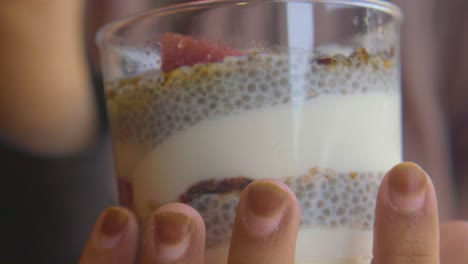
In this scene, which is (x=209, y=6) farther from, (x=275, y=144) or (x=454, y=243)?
(x=454, y=243)

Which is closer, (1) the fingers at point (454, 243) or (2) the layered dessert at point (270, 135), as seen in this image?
(2) the layered dessert at point (270, 135)

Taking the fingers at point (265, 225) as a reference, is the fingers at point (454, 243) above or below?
below

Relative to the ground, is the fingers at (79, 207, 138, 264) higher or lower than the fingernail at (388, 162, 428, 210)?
lower

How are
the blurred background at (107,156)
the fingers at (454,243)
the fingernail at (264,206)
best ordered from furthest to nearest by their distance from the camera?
the blurred background at (107,156)
the fingers at (454,243)
the fingernail at (264,206)

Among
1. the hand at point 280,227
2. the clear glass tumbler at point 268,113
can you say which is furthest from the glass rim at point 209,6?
the hand at point 280,227

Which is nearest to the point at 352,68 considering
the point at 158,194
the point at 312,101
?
the point at 312,101

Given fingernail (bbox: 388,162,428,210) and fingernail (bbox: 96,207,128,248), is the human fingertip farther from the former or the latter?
fingernail (bbox: 388,162,428,210)

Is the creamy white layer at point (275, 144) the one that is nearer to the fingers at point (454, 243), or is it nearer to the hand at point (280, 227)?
the hand at point (280, 227)

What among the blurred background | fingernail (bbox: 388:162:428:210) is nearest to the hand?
fingernail (bbox: 388:162:428:210)
